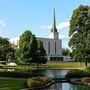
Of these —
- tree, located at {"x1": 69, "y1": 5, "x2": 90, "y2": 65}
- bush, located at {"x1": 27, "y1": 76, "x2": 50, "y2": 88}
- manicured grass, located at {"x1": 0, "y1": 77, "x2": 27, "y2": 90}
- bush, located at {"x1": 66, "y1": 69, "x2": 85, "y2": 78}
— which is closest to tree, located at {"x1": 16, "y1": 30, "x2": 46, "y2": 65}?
tree, located at {"x1": 69, "y1": 5, "x2": 90, "y2": 65}

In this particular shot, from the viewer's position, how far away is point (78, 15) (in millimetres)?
68688

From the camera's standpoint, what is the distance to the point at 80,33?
68.2 metres

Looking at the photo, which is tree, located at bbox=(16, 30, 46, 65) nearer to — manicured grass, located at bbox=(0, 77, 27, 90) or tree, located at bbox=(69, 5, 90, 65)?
tree, located at bbox=(69, 5, 90, 65)

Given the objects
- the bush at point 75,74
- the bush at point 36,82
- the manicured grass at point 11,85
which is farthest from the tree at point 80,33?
the manicured grass at point 11,85

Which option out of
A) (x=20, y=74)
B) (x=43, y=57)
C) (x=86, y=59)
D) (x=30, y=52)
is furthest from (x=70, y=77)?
(x=43, y=57)

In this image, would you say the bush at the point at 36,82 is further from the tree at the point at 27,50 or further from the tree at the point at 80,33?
the tree at the point at 27,50

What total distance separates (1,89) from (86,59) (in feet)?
115

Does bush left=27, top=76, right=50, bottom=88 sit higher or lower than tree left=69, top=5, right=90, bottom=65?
lower

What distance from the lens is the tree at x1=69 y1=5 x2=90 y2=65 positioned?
216 ft

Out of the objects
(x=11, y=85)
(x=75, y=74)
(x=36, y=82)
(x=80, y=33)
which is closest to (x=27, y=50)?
(x=80, y=33)

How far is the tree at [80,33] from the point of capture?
6581 centimetres

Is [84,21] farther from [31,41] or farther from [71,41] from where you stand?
[31,41]

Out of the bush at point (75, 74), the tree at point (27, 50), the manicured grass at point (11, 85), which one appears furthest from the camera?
the tree at point (27, 50)

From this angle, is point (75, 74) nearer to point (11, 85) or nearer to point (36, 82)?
point (36, 82)
